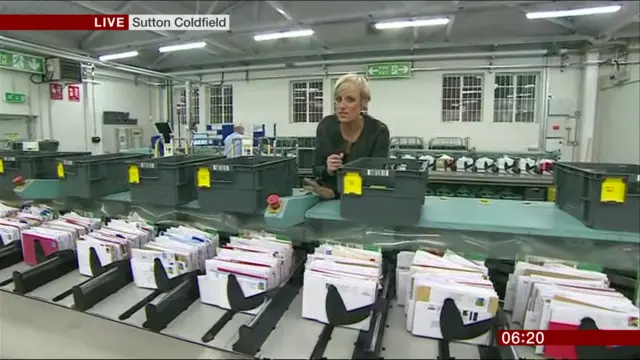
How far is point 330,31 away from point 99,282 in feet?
18.2

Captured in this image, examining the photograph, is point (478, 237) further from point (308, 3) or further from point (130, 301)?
point (308, 3)

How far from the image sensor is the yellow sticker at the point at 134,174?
1.50m

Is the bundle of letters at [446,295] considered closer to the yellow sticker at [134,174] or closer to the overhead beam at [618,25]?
the yellow sticker at [134,174]

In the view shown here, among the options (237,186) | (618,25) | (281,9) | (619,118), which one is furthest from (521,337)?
(619,118)

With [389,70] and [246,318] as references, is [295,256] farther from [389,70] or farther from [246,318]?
[389,70]

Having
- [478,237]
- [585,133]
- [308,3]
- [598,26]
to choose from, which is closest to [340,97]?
[478,237]

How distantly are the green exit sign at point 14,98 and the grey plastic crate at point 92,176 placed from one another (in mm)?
5380

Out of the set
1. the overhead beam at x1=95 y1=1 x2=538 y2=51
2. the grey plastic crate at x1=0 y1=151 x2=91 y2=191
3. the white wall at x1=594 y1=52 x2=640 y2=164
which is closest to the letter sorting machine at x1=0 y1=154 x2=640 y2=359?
the grey plastic crate at x1=0 y1=151 x2=91 y2=191

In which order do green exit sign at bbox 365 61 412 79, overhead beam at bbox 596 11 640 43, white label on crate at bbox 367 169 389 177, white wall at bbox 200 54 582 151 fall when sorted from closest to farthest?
white label on crate at bbox 367 169 389 177, overhead beam at bbox 596 11 640 43, white wall at bbox 200 54 582 151, green exit sign at bbox 365 61 412 79

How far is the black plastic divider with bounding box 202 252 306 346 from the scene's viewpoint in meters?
1.02

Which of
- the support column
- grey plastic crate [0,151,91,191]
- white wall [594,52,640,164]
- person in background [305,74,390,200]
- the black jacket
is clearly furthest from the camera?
the support column

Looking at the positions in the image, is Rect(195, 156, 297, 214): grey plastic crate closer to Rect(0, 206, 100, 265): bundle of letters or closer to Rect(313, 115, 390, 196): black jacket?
Rect(313, 115, 390, 196): black jacket

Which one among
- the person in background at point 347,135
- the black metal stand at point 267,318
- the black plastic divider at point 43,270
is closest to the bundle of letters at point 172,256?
the black metal stand at point 267,318

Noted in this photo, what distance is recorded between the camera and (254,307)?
3.96ft
